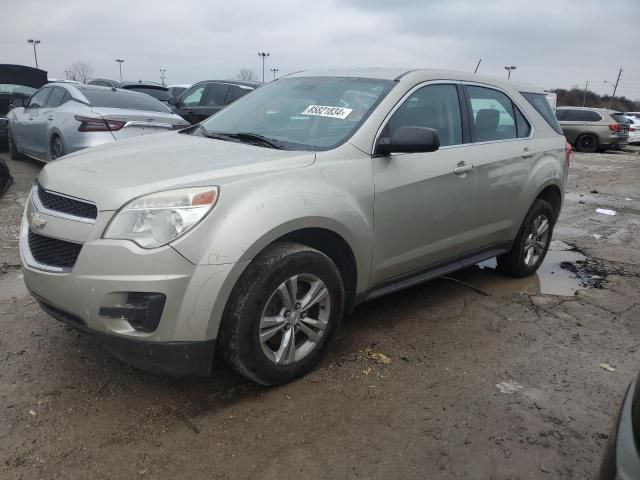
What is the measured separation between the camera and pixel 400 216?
3410mm

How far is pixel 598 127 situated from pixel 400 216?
19441 mm

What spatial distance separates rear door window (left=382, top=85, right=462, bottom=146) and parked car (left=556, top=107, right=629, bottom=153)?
1774cm

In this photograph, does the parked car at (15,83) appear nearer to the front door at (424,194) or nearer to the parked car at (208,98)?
the parked car at (208,98)

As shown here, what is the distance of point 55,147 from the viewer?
779 cm

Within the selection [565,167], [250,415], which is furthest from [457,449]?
[565,167]

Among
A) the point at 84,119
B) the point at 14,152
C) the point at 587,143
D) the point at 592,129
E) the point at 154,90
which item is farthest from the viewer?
the point at 587,143

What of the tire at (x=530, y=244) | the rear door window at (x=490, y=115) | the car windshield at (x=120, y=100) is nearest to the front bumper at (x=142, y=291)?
the rear door window at (x=490, y=115)

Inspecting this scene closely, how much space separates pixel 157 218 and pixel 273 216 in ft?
1.80

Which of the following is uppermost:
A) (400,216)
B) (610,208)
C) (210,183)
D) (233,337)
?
(210,183)

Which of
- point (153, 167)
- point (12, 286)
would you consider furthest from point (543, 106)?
point (12, 286)

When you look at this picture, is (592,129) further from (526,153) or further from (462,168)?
(462,168)

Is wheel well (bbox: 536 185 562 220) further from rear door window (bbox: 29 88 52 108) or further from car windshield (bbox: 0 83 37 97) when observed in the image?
car windshield (bbox: 0 83 37 97)

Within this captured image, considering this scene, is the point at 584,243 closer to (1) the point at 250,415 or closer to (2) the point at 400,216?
(2) the point at 400,216

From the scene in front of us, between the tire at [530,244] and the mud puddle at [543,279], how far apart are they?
→ 111 millimetres
